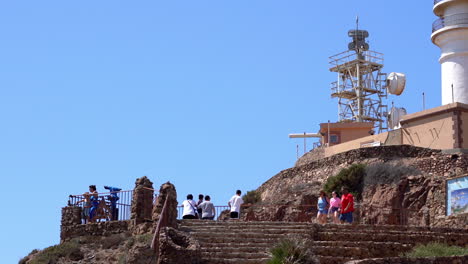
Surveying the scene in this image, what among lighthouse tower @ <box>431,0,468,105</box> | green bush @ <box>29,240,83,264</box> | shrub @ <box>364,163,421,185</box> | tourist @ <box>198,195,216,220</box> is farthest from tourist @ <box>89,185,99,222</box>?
lighthouse tower @ <box>431,0,468,105</box>

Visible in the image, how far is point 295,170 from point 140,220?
19.5 m

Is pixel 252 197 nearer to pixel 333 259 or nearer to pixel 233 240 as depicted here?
pixel 233 240

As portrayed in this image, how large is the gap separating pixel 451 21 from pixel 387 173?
10.1 m

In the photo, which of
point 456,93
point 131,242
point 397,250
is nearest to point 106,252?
point 131,242

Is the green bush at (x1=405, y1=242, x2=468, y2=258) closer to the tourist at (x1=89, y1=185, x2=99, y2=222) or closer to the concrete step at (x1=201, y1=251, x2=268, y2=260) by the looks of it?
the concrete step at (x1=201, y1=251, x2=268, y2=260)

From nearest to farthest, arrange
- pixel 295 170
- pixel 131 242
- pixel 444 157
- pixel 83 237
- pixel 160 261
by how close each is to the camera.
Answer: pixel 160 261 < pixel 131 242 < pixel 83 237 < pixel 444 157 < pixel 295 170

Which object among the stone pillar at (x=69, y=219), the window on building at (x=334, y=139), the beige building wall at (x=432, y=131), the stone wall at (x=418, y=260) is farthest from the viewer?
the window on building at (x=334, y=139)

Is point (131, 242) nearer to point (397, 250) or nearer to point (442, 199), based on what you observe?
point (397, 250)

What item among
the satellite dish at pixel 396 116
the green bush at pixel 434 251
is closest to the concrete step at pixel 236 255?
the green bush at pixel 434 251

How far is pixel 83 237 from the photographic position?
89.4 ft

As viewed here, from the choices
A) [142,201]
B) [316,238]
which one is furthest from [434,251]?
[142,201]

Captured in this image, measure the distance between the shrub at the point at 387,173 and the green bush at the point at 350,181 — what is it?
0.32 metres

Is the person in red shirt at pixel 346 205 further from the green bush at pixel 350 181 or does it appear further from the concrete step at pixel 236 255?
the green bush at pixel 350 181

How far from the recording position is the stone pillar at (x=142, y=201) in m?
25.9
